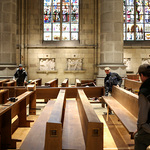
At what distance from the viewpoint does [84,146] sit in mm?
2863

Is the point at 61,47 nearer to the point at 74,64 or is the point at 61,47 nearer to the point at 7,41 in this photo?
the point at 74,64

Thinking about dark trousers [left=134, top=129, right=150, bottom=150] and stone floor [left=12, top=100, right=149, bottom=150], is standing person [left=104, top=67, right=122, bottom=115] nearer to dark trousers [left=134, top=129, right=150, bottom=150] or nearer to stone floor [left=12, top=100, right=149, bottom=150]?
stone floor [left=12, top=100, right=149, bottom=150]

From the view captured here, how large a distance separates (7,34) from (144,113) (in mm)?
10490

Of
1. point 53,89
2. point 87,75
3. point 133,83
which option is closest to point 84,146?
point 53,89

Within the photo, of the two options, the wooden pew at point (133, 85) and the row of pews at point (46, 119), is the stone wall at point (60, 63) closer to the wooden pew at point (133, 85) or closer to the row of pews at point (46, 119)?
the wooden pew at point (133, 85)

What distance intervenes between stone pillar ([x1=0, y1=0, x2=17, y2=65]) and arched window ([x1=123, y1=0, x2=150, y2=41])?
27.4ft

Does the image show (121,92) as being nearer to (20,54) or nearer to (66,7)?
(20,54)

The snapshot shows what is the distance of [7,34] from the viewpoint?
11.6m

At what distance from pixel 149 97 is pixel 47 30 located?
14301mm

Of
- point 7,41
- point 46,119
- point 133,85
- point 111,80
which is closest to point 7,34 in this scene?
point 7,41

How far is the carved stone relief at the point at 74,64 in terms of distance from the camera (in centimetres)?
1550

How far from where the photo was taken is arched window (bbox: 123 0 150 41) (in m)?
16.1

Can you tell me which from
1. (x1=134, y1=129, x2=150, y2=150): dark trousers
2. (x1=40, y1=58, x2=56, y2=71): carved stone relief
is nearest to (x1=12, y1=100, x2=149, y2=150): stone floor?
(x1=134, y1=129, x2=150, y2=150): dark trousers

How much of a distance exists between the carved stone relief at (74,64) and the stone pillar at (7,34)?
4832mm
